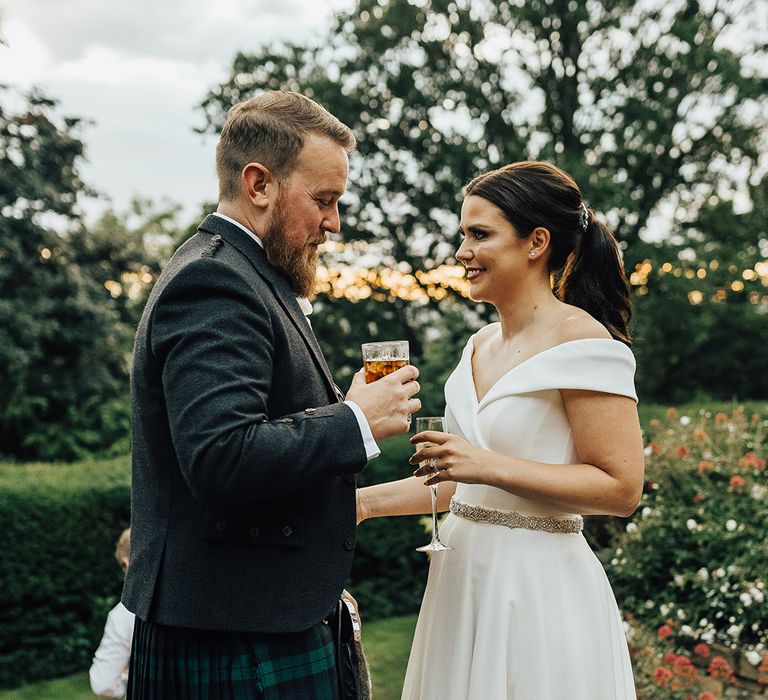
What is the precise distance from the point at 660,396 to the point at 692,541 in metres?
12.0

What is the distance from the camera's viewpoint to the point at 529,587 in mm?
2701

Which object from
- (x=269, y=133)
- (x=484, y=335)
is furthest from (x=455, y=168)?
(x=269, y=133)

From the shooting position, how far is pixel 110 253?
53.2ft

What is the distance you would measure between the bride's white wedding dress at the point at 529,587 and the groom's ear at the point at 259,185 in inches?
41.1

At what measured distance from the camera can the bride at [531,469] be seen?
8.52ft

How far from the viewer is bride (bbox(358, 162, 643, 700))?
2598mm

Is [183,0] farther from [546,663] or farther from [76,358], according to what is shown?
[76,358]

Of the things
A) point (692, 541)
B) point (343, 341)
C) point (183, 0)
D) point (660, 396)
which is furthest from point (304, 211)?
point (660, 396)

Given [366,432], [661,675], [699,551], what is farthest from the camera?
[699,551]

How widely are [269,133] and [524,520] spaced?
4.86ft

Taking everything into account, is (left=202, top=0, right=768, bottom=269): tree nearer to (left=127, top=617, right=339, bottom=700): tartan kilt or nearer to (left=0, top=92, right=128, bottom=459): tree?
(left=0, top=92, right=128, bottom=459): tree

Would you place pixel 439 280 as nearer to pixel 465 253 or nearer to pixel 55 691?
pixel 55 691

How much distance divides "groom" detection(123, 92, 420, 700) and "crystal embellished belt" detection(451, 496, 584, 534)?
2.26ft

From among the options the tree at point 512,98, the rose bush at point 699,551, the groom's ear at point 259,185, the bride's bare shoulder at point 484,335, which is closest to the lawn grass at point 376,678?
the rose bush at point 699,551
